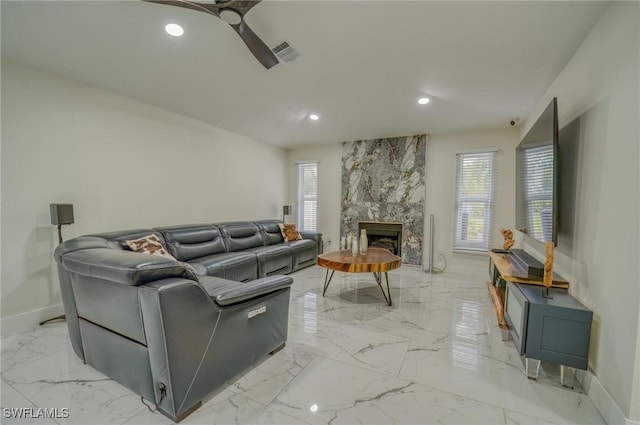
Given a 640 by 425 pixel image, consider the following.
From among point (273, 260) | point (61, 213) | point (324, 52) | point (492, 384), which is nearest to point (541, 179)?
point (492, 384)

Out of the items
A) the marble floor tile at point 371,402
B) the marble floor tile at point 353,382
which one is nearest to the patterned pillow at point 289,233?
the marble floor tile at point 353,382

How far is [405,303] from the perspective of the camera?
325 centimetres

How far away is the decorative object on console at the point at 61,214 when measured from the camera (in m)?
2.53

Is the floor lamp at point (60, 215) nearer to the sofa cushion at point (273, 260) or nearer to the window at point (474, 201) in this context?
the sofa cushion at point (273, 260)

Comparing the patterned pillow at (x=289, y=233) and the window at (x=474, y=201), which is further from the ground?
the window at (x=474, y=201)

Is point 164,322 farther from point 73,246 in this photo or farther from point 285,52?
point 285,52

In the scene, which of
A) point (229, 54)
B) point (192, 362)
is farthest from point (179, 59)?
point (192, 362)

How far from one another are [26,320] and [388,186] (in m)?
5.25

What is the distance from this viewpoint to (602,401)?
1535 millimetres

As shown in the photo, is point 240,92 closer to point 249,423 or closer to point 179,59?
point 179,59

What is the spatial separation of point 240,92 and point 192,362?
280cm

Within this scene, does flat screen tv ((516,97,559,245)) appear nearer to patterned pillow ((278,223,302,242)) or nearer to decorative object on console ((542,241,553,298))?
decorative object on console ((542,241,553,298))

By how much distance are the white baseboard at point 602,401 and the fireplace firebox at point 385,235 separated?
3467mm

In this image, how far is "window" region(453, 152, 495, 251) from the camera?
14.6 ft
